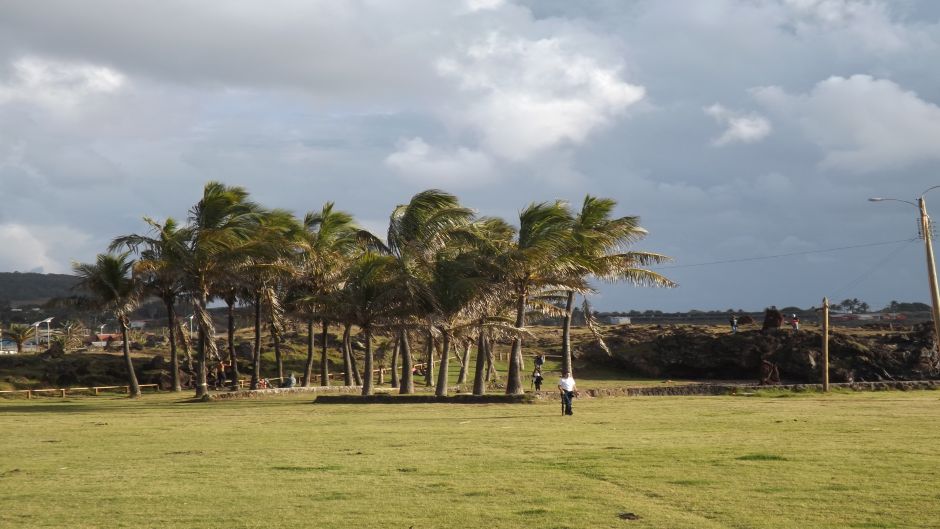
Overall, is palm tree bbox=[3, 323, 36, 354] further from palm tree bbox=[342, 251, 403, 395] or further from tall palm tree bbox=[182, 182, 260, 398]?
palm tree bbox=[342, 251, 403, 395]

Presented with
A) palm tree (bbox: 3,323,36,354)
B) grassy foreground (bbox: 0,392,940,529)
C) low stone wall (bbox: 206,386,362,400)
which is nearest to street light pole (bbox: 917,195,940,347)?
grassy foreground (bbox: 0,392,940,529)

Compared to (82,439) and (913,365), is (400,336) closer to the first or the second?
(82,439)

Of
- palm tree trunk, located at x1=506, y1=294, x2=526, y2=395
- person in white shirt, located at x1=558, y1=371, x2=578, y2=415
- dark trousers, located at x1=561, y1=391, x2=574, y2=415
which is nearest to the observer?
person in white shirt, located at x1=558, y1=371, x2=578, y2=415

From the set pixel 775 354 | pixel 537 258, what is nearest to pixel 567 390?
pixel 537 258

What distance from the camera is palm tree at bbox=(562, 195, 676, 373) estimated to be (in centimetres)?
3669

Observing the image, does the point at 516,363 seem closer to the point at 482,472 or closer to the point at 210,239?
the point at 210,239

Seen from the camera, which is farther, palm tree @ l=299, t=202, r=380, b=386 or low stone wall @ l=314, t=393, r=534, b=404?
palm tree @ l=299, t=202, r=380, b=386

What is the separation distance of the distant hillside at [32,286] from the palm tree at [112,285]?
124311 millimetres

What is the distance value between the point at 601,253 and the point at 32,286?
162m

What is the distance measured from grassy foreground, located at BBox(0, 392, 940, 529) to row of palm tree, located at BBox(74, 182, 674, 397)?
10.5 m

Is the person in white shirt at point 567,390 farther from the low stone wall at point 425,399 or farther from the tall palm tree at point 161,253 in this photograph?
the tall palm tree at point 161,253

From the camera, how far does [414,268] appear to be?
126 ft

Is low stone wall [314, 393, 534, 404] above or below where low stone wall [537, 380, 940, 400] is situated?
below

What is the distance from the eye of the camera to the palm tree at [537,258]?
35281mm
